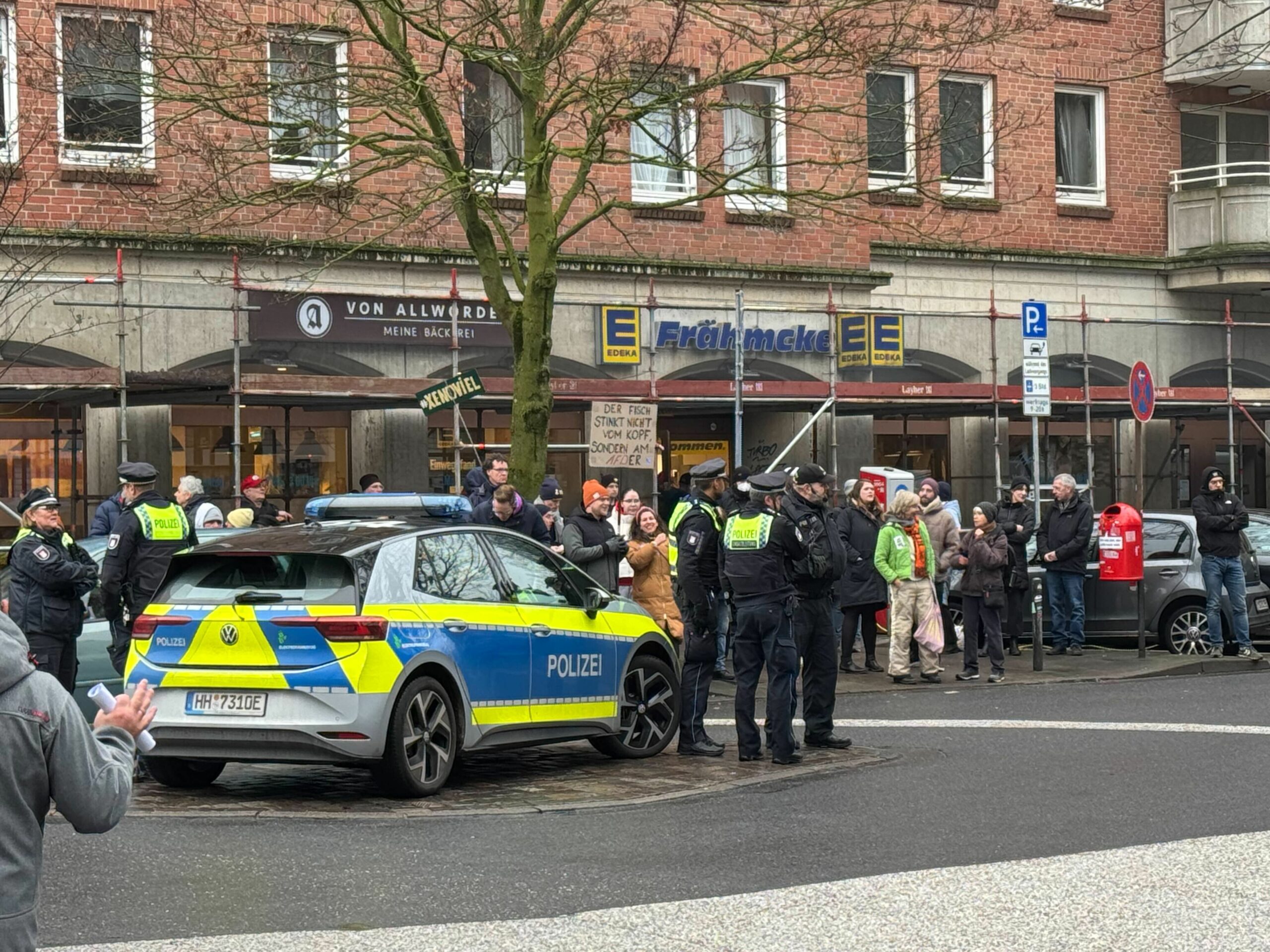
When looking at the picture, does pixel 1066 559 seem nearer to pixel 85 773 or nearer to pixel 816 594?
pixel 816 594

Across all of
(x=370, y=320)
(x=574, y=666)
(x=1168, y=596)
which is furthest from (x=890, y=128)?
(x=574, y=666)

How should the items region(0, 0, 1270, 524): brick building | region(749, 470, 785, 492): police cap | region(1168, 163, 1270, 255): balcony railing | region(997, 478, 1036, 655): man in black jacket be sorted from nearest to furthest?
1. region(749, 470, 785, 492): police cap
2. region(997, 478, 1036, 655): man in black jacket
3. region(0, 0, 1270, 524): brick building
4. region(1168, 163, 1270, 255): balcony railing

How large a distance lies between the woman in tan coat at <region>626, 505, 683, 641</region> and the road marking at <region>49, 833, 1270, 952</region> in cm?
571

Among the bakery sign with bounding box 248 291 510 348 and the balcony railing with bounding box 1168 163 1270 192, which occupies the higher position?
the balcony railing with bounding box 1168 163 1270 192

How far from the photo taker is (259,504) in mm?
18938

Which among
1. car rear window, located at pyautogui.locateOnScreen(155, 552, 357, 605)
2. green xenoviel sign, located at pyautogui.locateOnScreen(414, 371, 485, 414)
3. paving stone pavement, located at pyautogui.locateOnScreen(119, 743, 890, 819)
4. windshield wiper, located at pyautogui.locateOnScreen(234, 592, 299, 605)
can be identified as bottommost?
paving stone pavement, located at pyautogui.locateOnScreen(119, 743, 890, 819)

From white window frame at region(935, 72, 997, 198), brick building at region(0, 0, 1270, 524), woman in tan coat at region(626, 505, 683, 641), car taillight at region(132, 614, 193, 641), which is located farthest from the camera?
white window frame at region(935, 72, 997, 198)

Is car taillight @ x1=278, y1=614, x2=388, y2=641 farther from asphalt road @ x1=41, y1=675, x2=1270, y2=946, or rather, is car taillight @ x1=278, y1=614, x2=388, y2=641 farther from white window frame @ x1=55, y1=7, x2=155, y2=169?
white window frame @ x1=55, y1=7, x2=155, y2=169

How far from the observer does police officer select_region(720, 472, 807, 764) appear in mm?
12055

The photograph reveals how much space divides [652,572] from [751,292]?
13.4 meters

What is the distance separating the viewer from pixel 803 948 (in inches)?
274

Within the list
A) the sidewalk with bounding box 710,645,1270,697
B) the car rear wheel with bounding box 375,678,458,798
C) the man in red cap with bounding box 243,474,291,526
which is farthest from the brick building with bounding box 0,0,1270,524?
the car rear wheel with bounding box 375,678,458,798

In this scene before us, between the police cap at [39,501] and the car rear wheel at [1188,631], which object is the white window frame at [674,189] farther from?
the police cap at [39,501]

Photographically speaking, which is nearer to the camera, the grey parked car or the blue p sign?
the grey parked car
